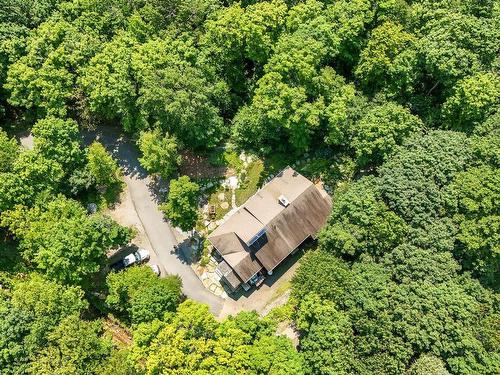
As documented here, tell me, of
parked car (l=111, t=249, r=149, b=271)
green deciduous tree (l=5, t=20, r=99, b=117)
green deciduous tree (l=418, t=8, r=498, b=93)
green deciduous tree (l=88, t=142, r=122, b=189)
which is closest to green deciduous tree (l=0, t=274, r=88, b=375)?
Answer: parked car (l=111, t=249, r=149, b=271)

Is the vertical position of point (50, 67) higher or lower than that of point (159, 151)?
higher

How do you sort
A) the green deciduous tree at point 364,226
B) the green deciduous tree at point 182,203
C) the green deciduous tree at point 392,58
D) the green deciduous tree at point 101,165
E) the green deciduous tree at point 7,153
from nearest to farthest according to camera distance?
the green deciduous tree at point 364,226 → the green deciduous tree at point 182,203 → the green deciduous tree at point 392,58 → the green deciduous tree at point 7,153 → the green deciduous tree at point 101,165

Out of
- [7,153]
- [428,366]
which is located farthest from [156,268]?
[428,366]

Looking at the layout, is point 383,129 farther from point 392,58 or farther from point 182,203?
point 182,203

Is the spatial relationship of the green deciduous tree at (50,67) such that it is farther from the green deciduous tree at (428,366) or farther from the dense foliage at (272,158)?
the green deciduous tree at (428,366)

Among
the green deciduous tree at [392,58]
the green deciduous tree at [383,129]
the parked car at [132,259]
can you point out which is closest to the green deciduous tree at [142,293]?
the parked car at [132,259]

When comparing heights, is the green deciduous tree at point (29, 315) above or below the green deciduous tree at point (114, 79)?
below

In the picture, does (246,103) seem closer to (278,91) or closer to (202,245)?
(278,91)
